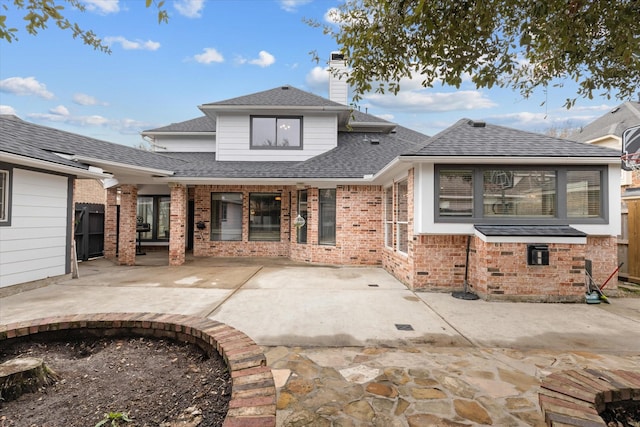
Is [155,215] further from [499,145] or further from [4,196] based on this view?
[499,145]

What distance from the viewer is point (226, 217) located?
1079 centimetres

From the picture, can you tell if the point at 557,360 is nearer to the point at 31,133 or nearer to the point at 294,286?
the point at 294,286

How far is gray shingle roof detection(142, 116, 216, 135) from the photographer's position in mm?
12516

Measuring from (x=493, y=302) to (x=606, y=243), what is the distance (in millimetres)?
3007

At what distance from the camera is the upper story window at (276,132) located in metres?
10.9

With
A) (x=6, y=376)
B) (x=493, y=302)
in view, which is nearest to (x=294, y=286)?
(x=493, y=302)

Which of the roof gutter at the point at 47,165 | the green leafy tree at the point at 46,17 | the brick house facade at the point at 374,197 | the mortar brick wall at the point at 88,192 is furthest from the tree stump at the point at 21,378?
the mortar brick wall at the point at 88,192

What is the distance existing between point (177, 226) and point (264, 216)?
2926 mm

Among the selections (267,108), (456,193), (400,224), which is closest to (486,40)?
(456,193)

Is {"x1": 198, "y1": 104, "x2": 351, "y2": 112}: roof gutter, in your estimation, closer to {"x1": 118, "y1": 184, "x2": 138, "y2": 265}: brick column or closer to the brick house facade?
the brick house facade

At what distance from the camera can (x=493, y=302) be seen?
212 inches

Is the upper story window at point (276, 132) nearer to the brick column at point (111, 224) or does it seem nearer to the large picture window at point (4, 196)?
the brick column at point (111, 224)

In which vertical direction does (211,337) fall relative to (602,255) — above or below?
below

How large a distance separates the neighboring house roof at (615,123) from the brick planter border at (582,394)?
16.7m
